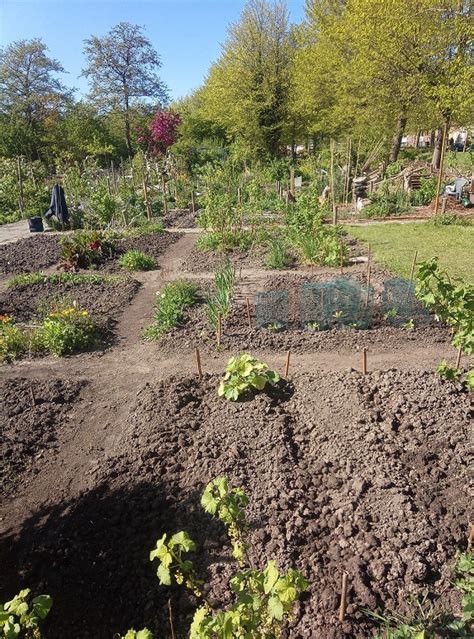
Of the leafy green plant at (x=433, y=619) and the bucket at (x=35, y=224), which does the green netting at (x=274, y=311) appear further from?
the bucket at (x=35, y=224)

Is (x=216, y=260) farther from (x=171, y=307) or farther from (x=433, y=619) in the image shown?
(x=433, y=619)

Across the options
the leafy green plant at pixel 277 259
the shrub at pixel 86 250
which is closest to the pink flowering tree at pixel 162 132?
the shrub at pixel 86 250

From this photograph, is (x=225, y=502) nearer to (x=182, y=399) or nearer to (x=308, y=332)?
(x=182, y=399)

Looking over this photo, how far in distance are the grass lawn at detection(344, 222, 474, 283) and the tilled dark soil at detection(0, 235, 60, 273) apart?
7.72 metres

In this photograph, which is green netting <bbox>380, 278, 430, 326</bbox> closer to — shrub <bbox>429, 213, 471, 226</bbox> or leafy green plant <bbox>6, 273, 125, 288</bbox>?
leafy green plant <bbox>6, 273, 125, 288</bbox>

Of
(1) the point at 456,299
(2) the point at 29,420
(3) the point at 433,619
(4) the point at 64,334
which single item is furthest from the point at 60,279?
(3) the point at 433,619

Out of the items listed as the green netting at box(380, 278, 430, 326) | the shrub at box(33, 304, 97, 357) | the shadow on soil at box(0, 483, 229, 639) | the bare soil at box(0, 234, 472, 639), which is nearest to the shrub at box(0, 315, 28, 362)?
the shrub at box(33, 304, 97, 357)

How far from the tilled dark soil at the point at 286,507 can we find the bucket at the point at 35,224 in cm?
1207

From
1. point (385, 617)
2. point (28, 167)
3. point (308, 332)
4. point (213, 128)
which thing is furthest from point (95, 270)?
point (213, 128)

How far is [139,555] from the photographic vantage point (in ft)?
9.62

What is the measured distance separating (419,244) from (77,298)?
771 cm

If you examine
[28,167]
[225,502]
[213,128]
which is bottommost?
[225,502]

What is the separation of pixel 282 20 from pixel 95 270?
19372 millimetres

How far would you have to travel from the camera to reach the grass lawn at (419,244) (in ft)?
28.0
